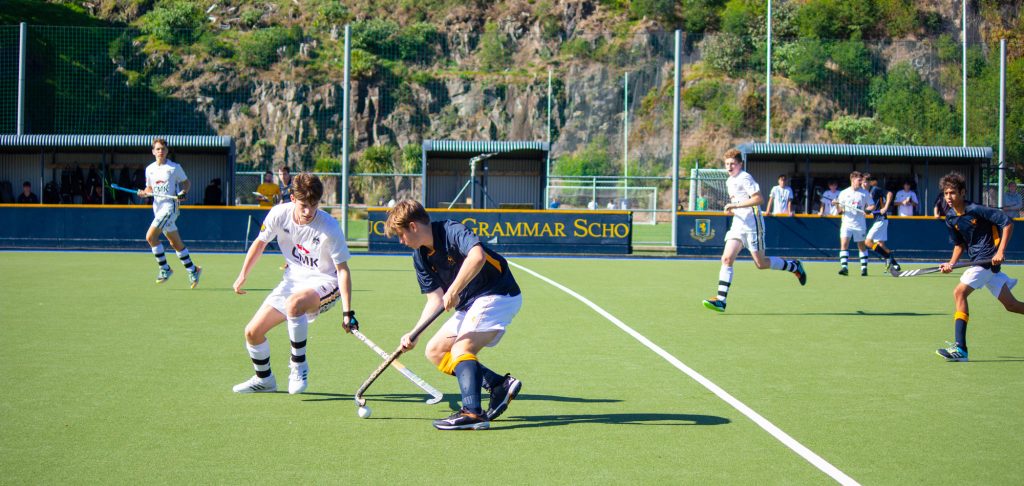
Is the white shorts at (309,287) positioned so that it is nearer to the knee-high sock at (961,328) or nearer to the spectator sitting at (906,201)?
the knee-high sock at (961,328)

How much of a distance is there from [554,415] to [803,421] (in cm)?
163

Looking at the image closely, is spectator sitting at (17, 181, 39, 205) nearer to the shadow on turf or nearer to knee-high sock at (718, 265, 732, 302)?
knee-high sock at (718, 265, 732, 302)

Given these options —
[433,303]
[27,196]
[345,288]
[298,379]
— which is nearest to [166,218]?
[298,379]

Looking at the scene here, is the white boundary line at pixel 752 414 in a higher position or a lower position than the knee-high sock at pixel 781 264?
lower

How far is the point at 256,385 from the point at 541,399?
2.08 meters

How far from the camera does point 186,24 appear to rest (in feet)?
198

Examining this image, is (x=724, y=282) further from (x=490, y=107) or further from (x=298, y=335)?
(x=490, y=107)

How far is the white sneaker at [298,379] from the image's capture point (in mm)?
7344

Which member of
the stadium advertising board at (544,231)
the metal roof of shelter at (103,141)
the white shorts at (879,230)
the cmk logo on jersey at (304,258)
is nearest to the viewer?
the cmk logo on jersey at (304,258)

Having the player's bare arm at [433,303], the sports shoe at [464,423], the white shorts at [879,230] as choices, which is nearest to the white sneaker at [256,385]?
the player's bare arm at [433,303]

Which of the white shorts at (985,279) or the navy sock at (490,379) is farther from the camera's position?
the white shorts at (985,279)

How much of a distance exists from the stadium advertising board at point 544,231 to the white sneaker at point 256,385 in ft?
57.3

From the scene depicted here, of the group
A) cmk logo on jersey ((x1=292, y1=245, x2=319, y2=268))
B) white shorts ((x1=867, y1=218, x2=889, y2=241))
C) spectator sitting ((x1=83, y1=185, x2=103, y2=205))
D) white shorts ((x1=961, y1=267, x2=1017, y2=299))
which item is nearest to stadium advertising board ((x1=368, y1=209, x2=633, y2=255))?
white shorts ((x1=867, y1=218, x2=889, y2=241))

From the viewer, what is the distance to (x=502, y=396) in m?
6.55
